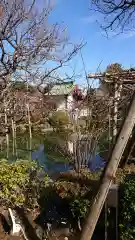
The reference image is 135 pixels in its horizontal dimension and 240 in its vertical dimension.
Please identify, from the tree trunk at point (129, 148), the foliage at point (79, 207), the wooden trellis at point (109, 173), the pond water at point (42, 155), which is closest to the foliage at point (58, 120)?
the pond water at point (42, 155)

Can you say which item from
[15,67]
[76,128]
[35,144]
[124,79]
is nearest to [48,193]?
[76,128]

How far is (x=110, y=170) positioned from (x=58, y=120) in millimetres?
13614

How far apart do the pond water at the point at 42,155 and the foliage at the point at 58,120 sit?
4.73 feet

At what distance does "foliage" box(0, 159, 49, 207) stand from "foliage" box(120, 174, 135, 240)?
1391 mm

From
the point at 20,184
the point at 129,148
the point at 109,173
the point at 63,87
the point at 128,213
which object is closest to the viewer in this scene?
the point at 109,173

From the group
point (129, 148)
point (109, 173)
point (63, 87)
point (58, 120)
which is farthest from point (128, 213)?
point (63, 87)

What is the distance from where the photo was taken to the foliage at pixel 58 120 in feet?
50.2

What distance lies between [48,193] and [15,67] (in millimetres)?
4807

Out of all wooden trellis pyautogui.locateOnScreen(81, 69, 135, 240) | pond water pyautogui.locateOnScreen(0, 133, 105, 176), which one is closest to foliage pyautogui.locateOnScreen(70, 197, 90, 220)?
wooden trellis pyautogui.locateOnScreen(81, 69, 135, 240)

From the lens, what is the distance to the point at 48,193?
4.00 m

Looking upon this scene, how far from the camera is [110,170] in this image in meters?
2.09

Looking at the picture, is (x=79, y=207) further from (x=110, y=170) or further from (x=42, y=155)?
(x=42, y=155)

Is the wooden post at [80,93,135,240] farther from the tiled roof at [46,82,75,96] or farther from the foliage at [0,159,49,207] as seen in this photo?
the tiled roof at [46,82,75,96]

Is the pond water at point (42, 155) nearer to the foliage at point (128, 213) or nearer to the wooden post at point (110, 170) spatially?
the foliage at point (128, 213)
